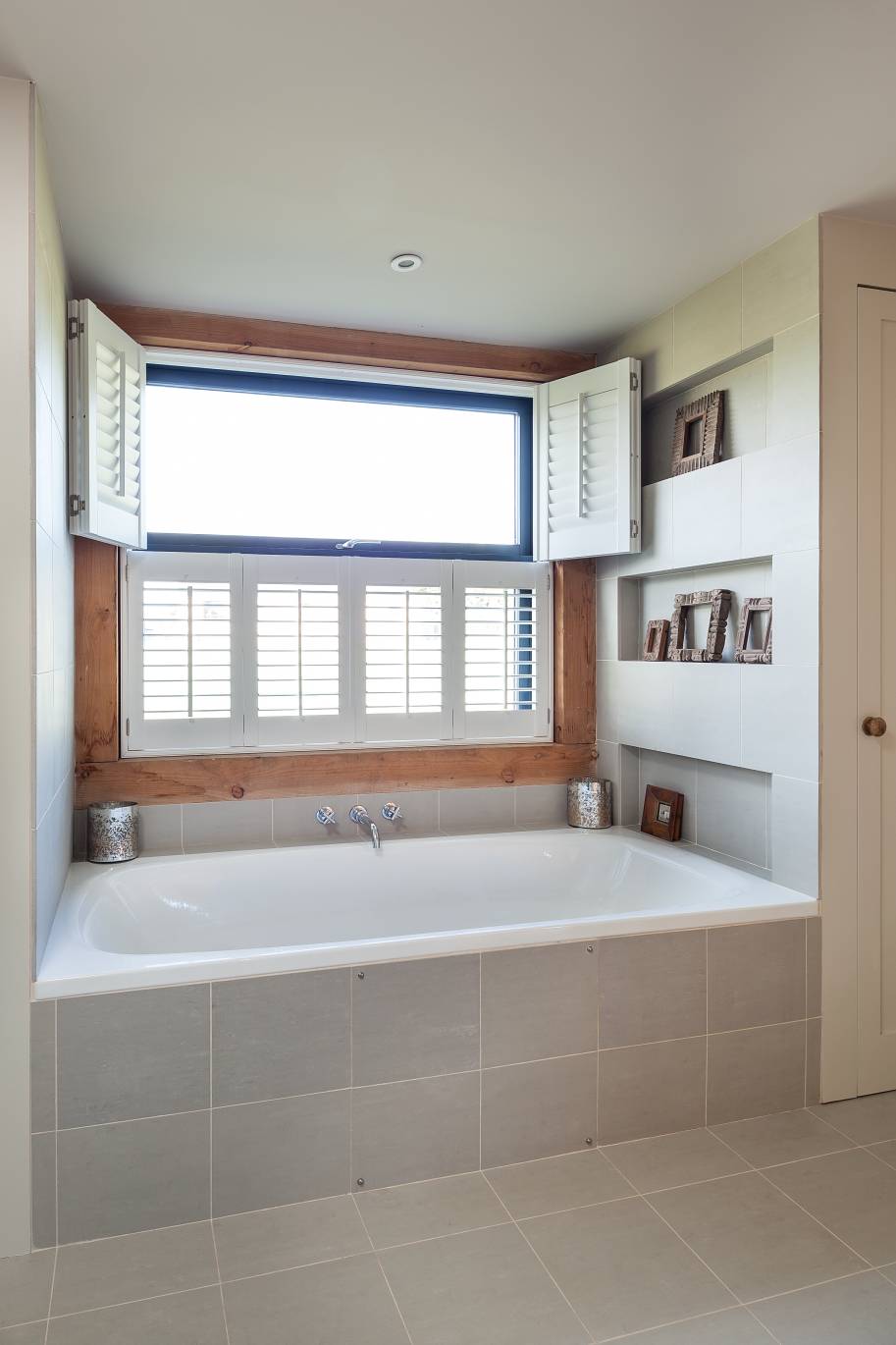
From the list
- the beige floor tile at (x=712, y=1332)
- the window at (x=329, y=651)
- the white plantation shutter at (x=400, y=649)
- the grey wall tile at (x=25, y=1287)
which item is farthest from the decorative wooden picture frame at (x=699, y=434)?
the grey wall tile at (x=25, y=1287)

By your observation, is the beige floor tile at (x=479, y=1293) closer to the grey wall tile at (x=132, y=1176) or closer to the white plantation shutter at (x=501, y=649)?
the grey wall tile at (x=132, y=1176)

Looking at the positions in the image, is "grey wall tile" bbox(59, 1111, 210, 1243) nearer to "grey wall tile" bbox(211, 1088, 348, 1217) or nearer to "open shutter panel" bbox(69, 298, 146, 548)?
"grey wall tile" bbox(211, 1088, 348, 1217)

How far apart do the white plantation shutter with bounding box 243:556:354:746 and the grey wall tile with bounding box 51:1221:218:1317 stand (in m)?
1.54

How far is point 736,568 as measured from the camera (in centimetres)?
282

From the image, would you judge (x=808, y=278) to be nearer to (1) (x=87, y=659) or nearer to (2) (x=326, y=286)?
(2) (x=326, y=286)

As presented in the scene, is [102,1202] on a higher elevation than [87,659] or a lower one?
lower

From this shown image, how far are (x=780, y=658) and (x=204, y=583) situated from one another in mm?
1834

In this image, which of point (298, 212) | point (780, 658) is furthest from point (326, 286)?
point (780, 658)

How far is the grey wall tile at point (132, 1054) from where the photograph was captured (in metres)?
1.85

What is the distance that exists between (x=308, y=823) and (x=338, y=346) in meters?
1.64

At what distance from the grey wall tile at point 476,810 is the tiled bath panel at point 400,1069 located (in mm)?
1123

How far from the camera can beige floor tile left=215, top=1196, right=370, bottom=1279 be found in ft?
5.83

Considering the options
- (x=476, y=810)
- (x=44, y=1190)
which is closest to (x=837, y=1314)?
(x=44, y=1190)

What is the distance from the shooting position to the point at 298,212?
230 cm
